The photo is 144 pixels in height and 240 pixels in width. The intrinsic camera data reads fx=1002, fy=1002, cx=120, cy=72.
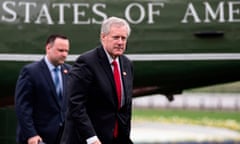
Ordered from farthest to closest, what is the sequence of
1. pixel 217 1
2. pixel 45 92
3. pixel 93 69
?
pixel 217 1 → pixel 45 92 → pixel 93 69

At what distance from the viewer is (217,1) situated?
924 cm

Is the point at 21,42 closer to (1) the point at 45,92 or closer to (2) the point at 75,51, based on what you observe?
(2) the point at 75,51

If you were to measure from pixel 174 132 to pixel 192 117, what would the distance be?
5.05 meters

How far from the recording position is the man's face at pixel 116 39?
6.58m

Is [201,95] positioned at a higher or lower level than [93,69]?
lower

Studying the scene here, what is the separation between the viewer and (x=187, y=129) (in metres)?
21.0

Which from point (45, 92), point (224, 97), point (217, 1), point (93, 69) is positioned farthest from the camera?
point (224, 97)

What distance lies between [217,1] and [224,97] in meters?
20.1

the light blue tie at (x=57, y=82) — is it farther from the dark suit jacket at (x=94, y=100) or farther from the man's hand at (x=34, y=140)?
the dark suit jacket at (x=94, y=100)

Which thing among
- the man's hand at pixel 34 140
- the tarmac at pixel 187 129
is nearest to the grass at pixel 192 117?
the tarmac at pixel 187 129

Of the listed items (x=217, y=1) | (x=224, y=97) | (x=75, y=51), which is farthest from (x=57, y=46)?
(x=224, y=97)

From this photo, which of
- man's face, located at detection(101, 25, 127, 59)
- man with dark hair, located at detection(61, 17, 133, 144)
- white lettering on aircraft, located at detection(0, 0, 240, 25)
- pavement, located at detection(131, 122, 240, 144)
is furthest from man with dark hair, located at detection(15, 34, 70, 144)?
pavement, located at detection(131, 122, 240, 144)

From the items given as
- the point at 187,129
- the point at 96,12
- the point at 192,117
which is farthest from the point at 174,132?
the point at 96,12

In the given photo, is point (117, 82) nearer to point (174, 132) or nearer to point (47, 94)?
point (47, 94)
